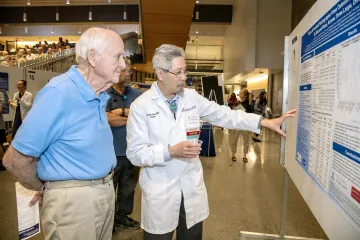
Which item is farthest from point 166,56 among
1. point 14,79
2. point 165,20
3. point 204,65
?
point 204,65

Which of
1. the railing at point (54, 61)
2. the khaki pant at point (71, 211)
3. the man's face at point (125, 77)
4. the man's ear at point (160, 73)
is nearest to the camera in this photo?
the khaki pant at point (71, 211)

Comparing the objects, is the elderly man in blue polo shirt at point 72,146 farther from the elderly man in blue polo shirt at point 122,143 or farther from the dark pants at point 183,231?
the elderly man in blue polo shirt at point 122,143

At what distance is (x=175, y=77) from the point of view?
179 centimetres

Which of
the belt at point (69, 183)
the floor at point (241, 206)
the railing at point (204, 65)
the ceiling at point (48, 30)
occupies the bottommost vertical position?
the floor at point (241, 206)

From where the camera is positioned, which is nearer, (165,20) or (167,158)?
(167,158)

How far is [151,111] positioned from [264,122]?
875 mm

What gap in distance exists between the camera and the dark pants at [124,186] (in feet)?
9.64

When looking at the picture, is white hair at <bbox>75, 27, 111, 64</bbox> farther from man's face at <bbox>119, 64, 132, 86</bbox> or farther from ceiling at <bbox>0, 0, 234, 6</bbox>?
ceiling at <bbox>0, 0, 234, 6</bbox>

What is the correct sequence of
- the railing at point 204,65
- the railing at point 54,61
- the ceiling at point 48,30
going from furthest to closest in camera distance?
the railing at point 204,65 → the ceiling at point 48,30 → the railing at point 54,61

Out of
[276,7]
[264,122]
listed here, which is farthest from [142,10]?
[276,7]

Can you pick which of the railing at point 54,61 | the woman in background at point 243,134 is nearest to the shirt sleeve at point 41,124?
the woman in background at point 243,134

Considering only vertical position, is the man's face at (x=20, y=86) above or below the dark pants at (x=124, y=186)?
above

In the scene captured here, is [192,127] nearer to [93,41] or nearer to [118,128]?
[93,41]

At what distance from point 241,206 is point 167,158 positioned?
2.50m
